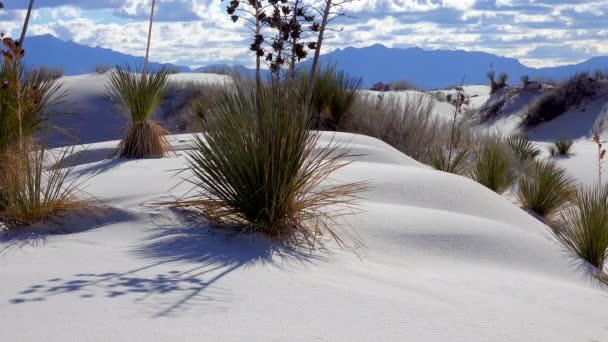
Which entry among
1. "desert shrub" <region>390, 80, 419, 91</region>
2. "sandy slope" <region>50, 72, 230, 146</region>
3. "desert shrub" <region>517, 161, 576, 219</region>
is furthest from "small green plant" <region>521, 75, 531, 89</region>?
"desert shrub" <region>517, 161, 576, 219</region>

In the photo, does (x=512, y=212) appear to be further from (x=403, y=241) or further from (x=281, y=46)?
(x=281, y=46)

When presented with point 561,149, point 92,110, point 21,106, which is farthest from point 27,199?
point 92,110

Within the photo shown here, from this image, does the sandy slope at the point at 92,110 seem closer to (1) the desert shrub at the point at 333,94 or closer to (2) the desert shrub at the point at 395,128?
(1) the desert shrub at the point at 333,94

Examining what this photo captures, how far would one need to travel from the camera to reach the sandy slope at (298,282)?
9.83ft

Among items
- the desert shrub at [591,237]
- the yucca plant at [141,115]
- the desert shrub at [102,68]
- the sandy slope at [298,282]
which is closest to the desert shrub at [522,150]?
the desert shrub at [591,237]

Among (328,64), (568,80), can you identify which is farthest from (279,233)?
(568,80)

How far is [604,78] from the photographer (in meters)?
22.8

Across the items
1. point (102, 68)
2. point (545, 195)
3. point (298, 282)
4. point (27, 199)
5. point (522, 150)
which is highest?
point (102, 68)

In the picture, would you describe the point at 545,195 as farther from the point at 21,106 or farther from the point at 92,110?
the point at 92,110

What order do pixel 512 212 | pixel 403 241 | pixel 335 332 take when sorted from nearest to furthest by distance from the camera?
pixel 335 332
pixel 403 241
pixel 512 212

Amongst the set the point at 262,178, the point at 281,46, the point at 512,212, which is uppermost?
the point at 281,46

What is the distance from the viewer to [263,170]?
4.56m

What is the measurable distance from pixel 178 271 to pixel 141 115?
4975 mm

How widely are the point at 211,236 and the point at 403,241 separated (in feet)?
4.09
